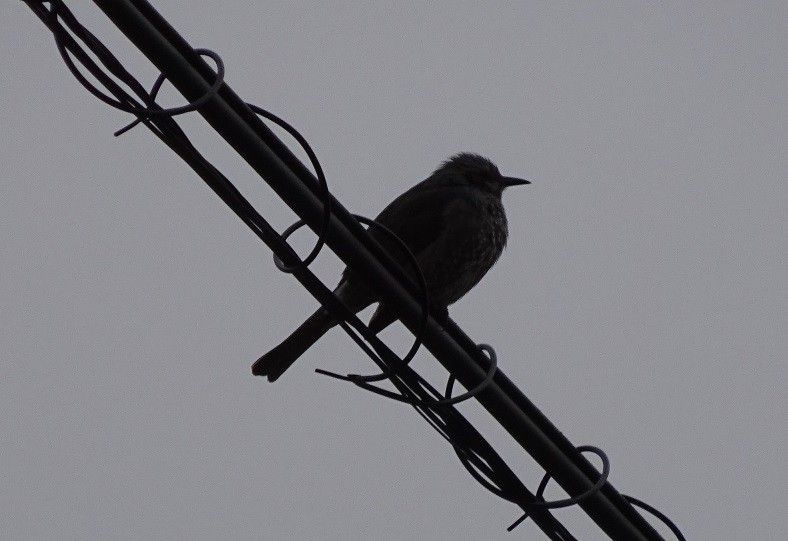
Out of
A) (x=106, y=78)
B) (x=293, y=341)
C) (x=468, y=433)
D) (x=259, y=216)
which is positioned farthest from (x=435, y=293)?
(x=106, y=78)

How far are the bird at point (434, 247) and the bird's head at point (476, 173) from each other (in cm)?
22

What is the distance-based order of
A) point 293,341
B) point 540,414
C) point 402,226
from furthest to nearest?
point 402,226 → point 293,341 → point 540,414

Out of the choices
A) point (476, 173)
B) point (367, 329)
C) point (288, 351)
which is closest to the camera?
point (367, 329)

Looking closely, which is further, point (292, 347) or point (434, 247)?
point (434, 247)

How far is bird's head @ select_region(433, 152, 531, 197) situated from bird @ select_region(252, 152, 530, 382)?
22 centimetres

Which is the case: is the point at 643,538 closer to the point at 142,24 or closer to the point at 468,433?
the point at 468,433

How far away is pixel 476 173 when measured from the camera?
237 inches

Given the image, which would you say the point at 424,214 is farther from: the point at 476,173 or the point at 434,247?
the point at 476,173

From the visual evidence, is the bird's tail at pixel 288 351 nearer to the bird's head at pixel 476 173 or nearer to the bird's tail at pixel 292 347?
the bird's tail at pixel 292 347

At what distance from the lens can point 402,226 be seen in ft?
16.7

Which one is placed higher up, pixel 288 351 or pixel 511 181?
pixel 511 181

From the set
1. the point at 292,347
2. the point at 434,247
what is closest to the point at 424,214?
the point at 434,247

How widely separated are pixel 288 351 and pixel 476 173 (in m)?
1.85

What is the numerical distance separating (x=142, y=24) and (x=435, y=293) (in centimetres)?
285
